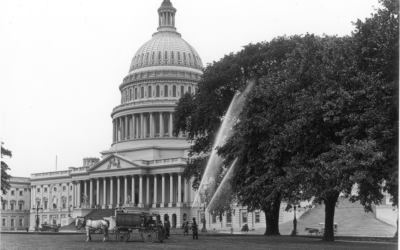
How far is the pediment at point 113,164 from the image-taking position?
130 m

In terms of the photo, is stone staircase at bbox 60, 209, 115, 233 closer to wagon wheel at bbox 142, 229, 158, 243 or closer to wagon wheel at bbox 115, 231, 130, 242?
wagon wheel at bbox 115, 231, 130, 242

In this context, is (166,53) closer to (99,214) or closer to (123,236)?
(99,214)

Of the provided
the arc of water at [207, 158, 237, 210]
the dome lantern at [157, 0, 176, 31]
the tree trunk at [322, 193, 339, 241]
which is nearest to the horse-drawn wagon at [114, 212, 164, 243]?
the arc of water at [207, 158, 237, 210]

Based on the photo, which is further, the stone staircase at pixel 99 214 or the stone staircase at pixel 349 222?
the stone staircase at pixel 99 214

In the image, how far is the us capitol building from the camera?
414 feet

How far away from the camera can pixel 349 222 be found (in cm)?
7969

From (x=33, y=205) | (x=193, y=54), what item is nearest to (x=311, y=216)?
(x=193, y=54)

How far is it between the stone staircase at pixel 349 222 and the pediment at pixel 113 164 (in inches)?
1823

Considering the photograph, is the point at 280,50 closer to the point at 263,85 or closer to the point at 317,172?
the point at 263,85

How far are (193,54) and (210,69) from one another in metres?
87.3

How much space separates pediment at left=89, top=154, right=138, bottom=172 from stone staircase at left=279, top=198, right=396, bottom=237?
4632cm

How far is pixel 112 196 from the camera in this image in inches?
5236

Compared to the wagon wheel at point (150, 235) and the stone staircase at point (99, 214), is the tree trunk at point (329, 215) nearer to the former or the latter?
the wagon wheel at point (150, 235)

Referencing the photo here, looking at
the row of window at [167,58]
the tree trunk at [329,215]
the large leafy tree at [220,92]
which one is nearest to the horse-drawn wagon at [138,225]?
the large leafy tree at [220,92]
